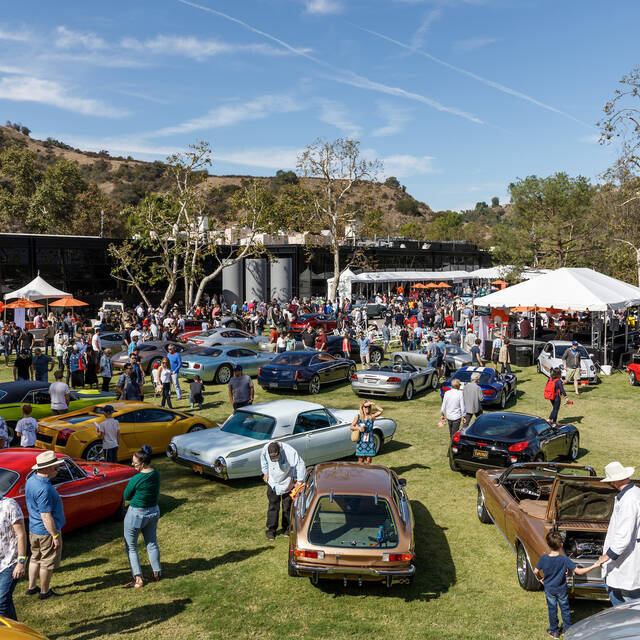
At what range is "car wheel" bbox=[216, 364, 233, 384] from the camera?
2073 cm

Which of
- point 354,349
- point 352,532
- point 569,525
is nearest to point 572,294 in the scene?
point 354,349

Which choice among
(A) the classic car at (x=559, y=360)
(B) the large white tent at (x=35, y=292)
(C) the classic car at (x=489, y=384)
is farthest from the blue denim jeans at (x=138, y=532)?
(B) the large white tent at (x=35, y=292)

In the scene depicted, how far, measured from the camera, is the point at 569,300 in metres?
24.5

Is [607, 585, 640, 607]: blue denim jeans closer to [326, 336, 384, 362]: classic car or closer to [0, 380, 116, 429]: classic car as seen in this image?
[0, 380, 116, 429]: classic car

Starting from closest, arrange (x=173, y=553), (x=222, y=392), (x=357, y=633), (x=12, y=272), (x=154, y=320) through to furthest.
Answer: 1. (x=357, y=633)
2. (x=173, y=553)
3. (x=222, y=392)
4. (x=154, y=320)
5. (x=12, y=272)

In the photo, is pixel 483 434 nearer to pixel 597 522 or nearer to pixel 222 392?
pixel 597 522

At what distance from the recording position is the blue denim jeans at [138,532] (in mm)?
6949

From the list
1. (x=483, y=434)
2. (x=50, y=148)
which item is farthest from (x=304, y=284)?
(x=50, y=148)

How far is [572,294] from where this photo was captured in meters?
24.7

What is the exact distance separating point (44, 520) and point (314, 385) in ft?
43.2

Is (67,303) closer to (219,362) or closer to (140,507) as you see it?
(219,362)

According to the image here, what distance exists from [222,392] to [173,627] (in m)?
13.5

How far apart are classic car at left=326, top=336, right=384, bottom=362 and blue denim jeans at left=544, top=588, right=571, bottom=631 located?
18.6 metres

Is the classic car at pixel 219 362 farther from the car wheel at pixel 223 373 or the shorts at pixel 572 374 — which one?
the shorts at pixel 572 374
